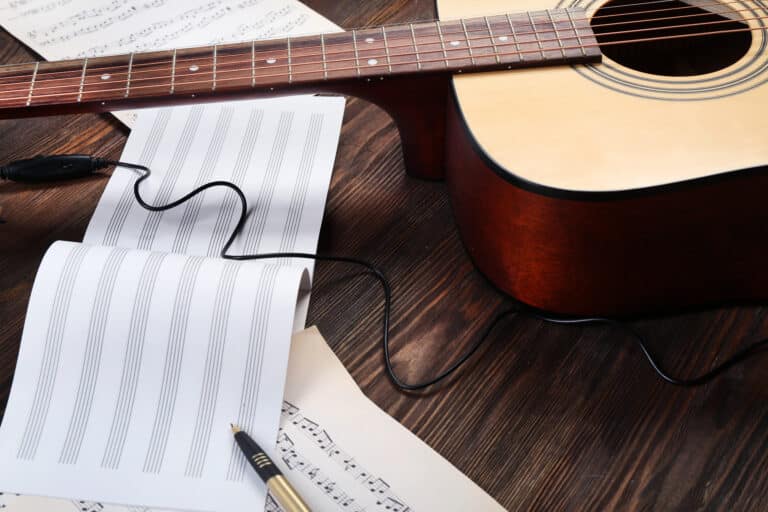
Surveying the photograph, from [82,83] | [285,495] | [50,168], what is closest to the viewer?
[285,495]

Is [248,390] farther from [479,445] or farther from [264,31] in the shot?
[264,31]

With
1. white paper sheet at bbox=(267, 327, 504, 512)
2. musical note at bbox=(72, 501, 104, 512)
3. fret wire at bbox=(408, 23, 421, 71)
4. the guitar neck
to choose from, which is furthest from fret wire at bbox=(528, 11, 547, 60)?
musical note at bbox=(72, 501, 104, 512)

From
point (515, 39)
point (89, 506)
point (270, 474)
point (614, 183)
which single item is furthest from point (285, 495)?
point (515, 39)

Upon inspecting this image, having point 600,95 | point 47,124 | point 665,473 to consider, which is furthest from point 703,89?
point 47,124

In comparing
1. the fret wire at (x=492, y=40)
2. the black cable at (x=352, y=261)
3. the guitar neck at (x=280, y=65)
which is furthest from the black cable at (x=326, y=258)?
the fret wire at (x=492, y=40)

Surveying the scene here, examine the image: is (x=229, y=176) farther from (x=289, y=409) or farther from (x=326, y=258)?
(x=289, y=409)

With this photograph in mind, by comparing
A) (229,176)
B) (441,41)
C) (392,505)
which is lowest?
(392,505)

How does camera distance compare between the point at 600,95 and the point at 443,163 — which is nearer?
the point at 600,95

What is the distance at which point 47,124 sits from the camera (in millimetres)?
867

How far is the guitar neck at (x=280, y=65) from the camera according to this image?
0.71 metres

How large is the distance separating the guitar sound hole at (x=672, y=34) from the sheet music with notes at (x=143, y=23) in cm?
33

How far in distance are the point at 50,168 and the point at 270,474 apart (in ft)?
1.37

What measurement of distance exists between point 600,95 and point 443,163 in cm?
18

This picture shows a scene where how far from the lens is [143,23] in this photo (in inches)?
38.1
